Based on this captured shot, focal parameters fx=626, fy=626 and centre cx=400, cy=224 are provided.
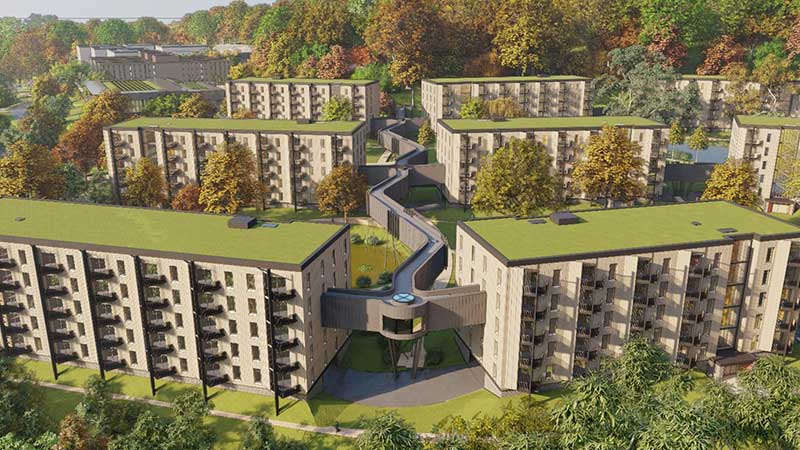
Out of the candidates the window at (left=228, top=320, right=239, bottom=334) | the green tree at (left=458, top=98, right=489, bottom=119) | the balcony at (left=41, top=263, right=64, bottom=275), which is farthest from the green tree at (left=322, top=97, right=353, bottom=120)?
the window at (left=228, top=320, right=239, bottom=334)

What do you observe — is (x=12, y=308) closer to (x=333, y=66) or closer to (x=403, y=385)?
(x=403, y=385)

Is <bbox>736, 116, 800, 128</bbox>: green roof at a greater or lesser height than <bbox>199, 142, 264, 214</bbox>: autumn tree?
greater

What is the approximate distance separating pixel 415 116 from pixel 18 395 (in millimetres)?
128109

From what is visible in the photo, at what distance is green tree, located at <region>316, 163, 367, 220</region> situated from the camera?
100188 millimetres

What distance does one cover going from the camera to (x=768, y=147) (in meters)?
106

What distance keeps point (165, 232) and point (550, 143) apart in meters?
67.2

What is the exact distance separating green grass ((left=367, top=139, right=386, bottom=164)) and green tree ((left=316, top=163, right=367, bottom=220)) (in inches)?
1326

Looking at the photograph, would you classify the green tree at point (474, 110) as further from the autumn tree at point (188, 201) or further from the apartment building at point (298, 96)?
the autumn tree at point (188, 201)

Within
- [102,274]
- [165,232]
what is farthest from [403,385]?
[102,274]

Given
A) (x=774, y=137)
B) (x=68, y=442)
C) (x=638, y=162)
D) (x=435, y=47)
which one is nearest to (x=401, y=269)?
(x=68, y=442)

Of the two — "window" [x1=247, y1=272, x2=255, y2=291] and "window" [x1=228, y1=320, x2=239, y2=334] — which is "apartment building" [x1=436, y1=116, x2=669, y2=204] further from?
"window" [x1=228, y1=320, x2=239, y2=334]

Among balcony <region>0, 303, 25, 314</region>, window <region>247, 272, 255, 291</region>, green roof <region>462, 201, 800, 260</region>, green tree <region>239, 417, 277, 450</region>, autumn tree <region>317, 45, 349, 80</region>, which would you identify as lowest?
green tree <region>239, 417, 277, 450</region>

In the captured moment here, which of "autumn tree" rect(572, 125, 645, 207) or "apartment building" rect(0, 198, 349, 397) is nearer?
"apartment building" rect(0, 198, 349, 397)

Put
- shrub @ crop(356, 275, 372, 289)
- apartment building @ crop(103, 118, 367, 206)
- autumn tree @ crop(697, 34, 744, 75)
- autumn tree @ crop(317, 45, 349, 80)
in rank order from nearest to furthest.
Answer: shrub @ crop(356, 275, 372, 289) → apartment building @ crop(103, 118, 367, 206) → autumn tree @ crop(697, 34, 744, 75) → autumn tree @ crop(317, 45, 349, 80)
